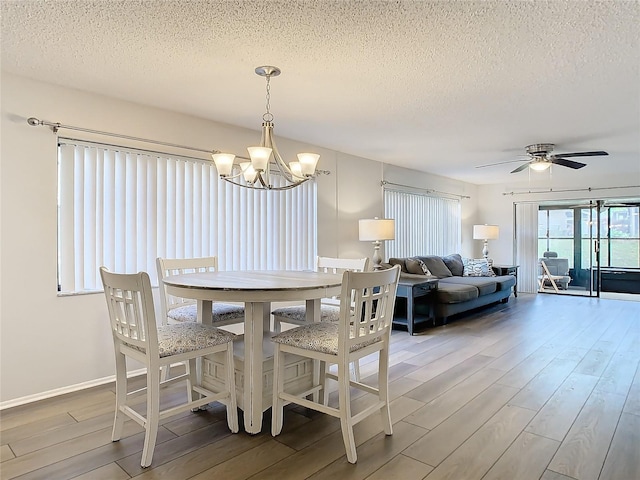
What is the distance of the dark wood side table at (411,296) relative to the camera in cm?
471

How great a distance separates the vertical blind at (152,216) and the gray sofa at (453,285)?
191 centimetres

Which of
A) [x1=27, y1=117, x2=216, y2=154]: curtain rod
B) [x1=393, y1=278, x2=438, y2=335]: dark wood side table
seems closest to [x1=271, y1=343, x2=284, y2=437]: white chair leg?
[x1=27, y1=117, x2=216, y2=154]: curtain rod

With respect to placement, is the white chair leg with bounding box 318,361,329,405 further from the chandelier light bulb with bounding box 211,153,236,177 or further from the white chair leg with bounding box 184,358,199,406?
the chandelier light bulb with bounding box 211,153,236,177

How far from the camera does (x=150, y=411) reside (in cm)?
198

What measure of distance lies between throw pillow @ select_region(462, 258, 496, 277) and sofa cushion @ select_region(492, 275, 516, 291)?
0.23 metres

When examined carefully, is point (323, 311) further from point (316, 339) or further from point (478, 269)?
point (478, 269)

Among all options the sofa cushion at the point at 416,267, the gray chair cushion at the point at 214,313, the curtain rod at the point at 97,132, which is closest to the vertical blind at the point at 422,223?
the sofa cushion at the point at 416,267

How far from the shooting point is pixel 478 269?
6859 millimetres

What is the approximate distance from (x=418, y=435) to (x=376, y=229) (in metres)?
3.06

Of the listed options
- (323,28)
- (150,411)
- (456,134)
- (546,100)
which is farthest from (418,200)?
(150,411)

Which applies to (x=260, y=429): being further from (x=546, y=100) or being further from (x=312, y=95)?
(x=546, y=100)

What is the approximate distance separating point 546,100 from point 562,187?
5074 millimetres

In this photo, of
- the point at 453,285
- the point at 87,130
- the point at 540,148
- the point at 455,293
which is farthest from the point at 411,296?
the point at 87,130

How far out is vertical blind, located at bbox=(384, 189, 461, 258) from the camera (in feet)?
20.7
